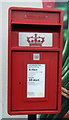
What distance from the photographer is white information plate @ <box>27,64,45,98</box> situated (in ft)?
4.34

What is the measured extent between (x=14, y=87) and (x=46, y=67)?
313mm

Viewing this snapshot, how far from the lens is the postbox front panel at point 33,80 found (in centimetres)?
132

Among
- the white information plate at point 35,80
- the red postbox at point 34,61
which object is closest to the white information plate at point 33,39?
the red postbox at point 34,61

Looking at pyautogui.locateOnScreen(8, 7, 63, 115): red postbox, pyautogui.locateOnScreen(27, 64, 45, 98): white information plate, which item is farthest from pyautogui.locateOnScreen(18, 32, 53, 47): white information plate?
pyautogui.locateOnScreen(27, 64, 45, 98): white information plate

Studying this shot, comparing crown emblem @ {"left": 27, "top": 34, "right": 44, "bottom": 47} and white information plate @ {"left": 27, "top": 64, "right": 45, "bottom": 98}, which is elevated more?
crown emblem @ {"left": 27, "top": 34, "right": 44, "bottom": 47}

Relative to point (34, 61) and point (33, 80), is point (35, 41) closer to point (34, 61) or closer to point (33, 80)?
point (34, 61)

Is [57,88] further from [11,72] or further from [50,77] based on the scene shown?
[11,72]

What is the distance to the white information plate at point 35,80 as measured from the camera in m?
1.32

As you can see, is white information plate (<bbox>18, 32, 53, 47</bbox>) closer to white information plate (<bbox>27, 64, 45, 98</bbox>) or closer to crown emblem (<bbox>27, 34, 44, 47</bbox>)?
crown emblem (<bbox>27, 34, 44, 47</bbox>)

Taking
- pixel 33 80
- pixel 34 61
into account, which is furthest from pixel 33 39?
pixel 33 80

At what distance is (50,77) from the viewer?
136 cm

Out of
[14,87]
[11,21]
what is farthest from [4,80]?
[11,21]

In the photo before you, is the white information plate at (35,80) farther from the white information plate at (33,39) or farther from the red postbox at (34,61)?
the white information plate at (33,39)

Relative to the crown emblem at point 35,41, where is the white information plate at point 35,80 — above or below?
below
